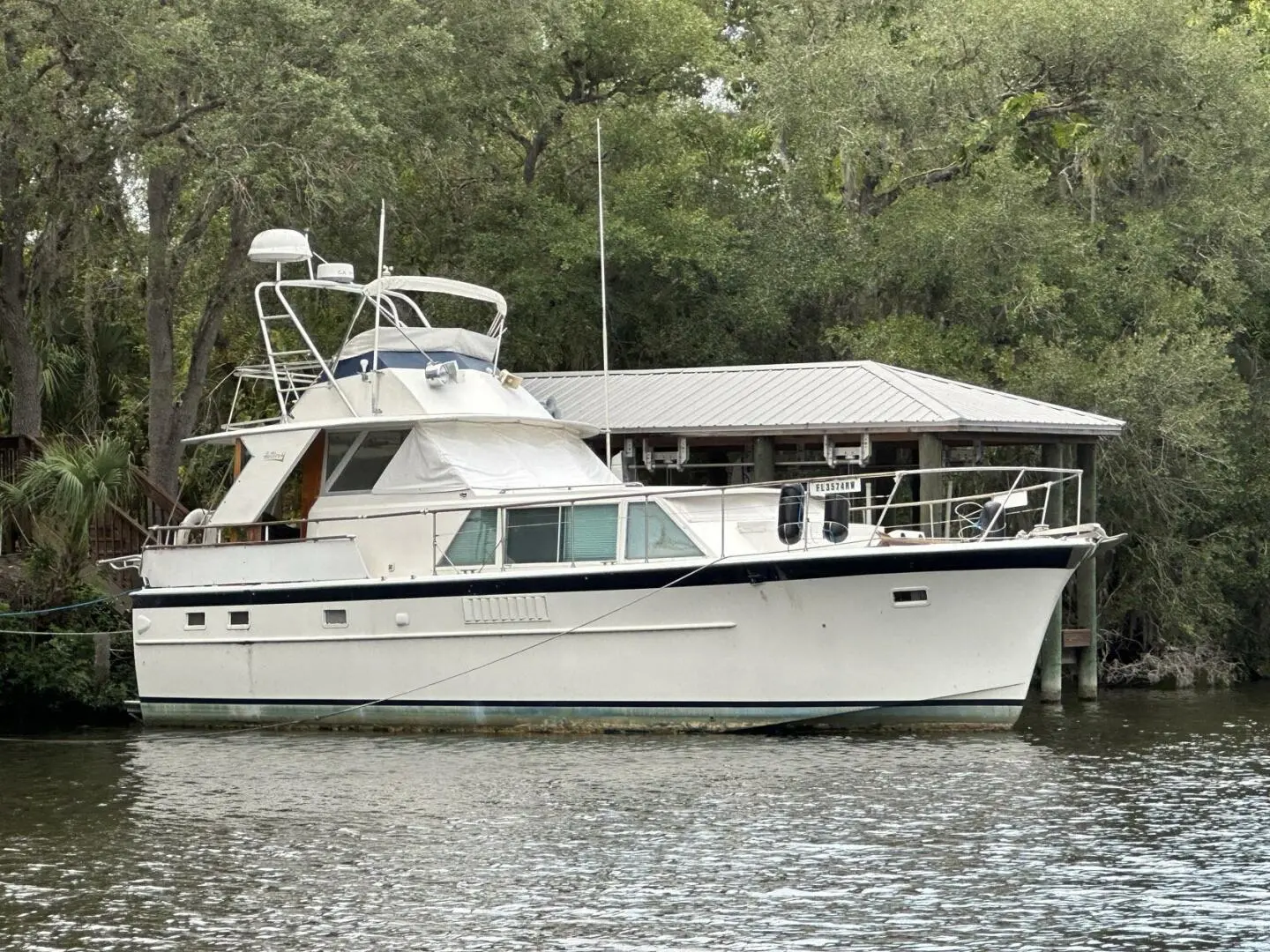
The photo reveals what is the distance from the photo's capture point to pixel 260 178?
24.1m

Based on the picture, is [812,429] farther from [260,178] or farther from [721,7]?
[721,7]

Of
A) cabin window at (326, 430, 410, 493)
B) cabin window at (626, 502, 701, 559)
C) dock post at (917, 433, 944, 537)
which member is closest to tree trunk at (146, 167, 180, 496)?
cabin window at (326, 430, 410, 493)

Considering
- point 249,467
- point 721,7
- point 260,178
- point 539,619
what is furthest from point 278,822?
point 721,7

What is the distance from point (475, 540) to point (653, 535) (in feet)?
6.87

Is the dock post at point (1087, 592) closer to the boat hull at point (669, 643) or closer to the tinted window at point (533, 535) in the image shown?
the boat hull at point (669, 643)

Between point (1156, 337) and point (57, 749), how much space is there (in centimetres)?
1721

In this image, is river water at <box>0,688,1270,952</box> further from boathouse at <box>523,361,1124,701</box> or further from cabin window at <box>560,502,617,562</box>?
boathouse at <box>523,361,1124,701</box>

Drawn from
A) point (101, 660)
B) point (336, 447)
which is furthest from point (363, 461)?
point (101, 660)

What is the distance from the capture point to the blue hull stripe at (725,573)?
19.2 m

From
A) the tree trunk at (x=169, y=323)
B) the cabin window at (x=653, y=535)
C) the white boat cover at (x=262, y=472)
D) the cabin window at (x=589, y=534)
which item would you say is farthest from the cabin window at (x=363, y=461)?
the tree trunk at (x=169, y=323)

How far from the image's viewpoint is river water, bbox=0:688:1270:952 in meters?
11.7

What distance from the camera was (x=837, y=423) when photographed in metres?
23.6

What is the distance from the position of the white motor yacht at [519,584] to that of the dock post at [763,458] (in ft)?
8.96

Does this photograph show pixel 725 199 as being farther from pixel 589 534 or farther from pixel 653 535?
pixel 653 535
